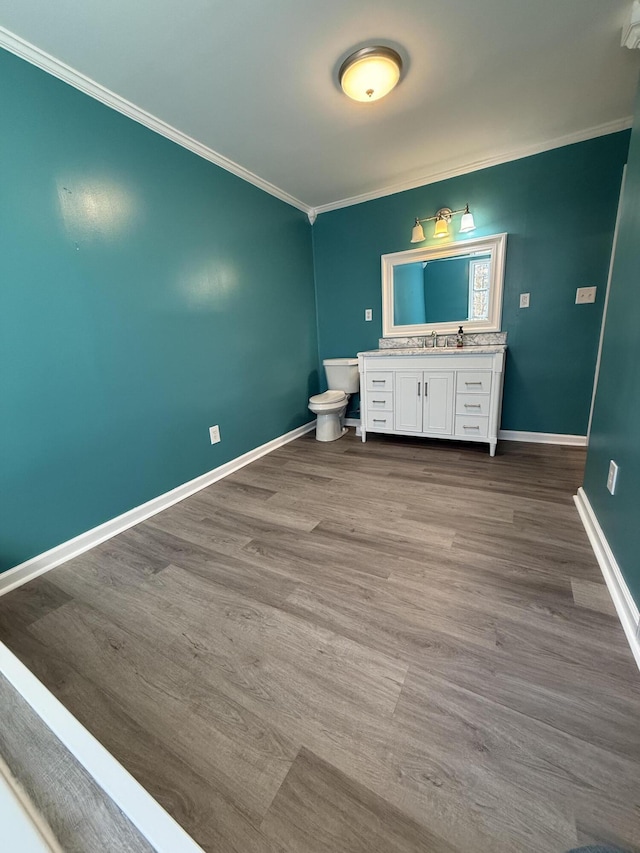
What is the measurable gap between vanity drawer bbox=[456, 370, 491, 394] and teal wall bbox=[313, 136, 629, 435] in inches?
20.6

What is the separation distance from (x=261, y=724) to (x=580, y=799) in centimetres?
76

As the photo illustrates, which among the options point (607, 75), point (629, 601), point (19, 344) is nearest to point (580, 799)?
point (629, 601)

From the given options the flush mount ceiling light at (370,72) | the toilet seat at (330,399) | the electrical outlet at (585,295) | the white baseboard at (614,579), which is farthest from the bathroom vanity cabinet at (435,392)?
the flush mount ceiling light at (370,72)

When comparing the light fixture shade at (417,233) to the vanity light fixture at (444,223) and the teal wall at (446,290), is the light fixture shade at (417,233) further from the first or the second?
the teal wall at (446,290)

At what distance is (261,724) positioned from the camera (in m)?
0.92

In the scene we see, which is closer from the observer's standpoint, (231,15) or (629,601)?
(629,601)

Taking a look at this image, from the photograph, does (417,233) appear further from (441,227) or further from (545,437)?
(545,437)

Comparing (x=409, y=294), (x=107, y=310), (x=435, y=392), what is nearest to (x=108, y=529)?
(x=107, y=310)

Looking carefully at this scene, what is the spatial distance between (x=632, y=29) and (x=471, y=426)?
6.90 feet

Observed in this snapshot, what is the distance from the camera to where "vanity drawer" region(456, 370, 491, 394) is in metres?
2.54

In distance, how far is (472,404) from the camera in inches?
103

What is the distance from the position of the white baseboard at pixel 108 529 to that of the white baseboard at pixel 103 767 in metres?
0.56

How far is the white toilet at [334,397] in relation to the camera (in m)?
3.14

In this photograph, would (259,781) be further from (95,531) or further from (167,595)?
(95,531)
